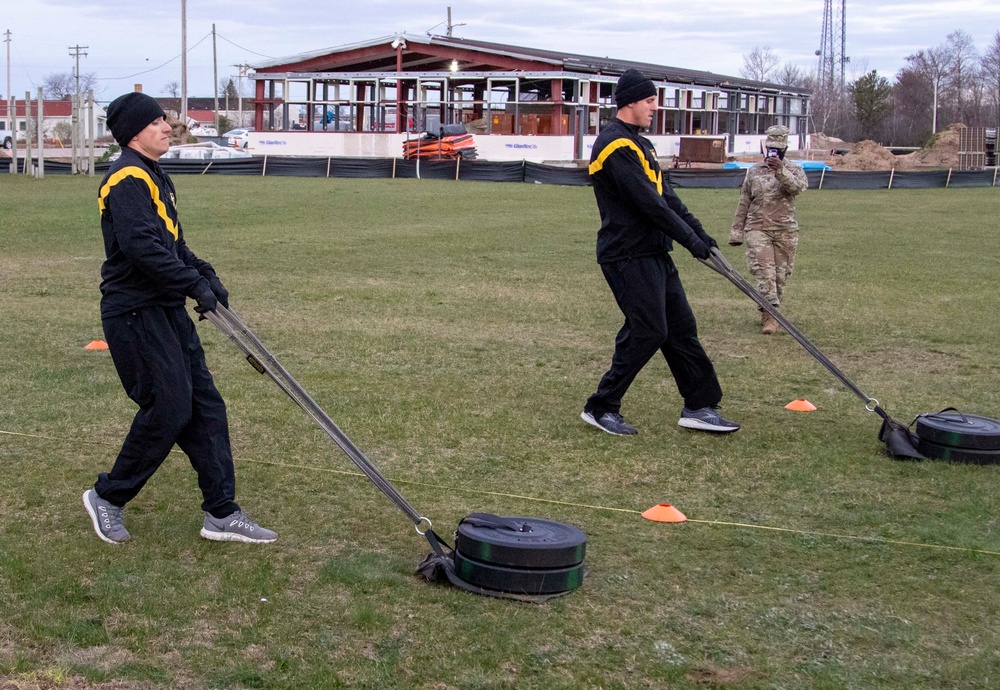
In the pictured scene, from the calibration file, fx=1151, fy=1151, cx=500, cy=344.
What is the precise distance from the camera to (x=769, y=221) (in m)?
10.6

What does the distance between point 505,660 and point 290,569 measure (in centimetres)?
119

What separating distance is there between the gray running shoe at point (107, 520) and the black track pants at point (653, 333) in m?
2.99

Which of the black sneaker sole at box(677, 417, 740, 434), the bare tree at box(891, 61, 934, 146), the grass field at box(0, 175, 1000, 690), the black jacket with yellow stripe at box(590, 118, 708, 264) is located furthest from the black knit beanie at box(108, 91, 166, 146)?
the bare tree at box(891, 61, 934, 146)

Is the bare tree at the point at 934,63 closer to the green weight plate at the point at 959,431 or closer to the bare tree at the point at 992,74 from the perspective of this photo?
the bare tree at the point at 992,74

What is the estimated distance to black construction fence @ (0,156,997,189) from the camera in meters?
34.2

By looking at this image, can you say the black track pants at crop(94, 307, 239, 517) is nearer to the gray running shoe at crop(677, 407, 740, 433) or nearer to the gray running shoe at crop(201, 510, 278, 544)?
the gray running shoe at crop(201, 510, 278, 544)

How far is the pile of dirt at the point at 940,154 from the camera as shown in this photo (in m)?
53.4

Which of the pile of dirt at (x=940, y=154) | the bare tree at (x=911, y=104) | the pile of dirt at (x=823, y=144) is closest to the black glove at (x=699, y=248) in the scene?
the pile of dirt at (x=940, y=154)

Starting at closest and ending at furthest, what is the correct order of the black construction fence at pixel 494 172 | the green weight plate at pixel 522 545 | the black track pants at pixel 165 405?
the green weight plate at pixel 522 545
the black track pants at pixel 165 405
the black construction fence at pixel 494 172

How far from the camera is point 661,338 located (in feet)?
21.8

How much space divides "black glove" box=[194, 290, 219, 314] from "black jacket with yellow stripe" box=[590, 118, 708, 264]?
2.59m

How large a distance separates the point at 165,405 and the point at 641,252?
297 cm

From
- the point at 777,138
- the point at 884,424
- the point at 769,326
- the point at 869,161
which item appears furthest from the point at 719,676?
the point at 869,161

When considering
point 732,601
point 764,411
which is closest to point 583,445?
point 764,411
